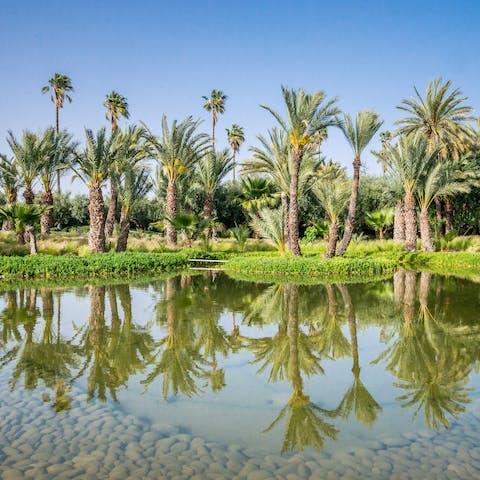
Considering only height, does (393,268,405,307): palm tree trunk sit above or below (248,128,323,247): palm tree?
below

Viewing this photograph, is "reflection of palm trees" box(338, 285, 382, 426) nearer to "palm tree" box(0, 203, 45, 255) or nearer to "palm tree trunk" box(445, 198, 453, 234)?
"palm tree" box(0, 203, 45, 255)

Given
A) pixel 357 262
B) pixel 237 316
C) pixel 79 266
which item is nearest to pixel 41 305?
pixel 237 316

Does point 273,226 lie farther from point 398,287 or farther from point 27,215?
point 27,215

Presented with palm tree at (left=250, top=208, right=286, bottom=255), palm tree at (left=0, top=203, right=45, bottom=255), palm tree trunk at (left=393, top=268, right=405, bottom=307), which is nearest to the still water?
palm tree trunk at (left=393, top=268, right=405, bottom=307)

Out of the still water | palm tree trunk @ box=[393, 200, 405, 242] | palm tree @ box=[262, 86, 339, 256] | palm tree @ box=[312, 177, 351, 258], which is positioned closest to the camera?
the still water

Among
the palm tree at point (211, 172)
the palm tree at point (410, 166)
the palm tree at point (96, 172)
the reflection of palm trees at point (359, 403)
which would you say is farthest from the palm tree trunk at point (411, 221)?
the reflection of palm trees at point (359, 403)

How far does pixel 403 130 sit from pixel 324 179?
29.6 feet

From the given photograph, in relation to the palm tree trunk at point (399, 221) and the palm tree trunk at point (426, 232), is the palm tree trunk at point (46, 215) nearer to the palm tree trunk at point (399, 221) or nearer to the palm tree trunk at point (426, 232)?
the palm tree trunk at point (426, 232)

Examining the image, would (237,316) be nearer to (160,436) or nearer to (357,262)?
(160,436)

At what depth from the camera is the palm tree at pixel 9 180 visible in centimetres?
2945

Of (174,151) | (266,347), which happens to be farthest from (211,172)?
(266,347)

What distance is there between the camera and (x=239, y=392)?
21.3ft

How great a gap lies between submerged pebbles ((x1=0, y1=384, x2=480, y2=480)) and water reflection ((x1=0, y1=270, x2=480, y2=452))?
425 millimetres

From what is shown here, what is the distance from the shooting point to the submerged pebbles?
4.33 m
